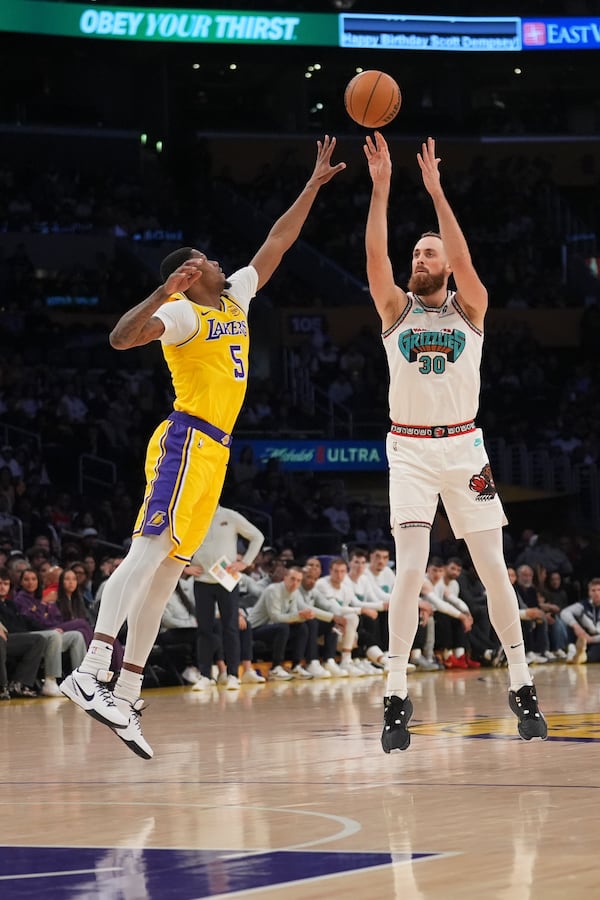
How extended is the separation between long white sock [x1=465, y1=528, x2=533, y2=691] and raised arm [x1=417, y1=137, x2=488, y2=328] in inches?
43.8

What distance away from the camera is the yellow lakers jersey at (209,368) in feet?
23.1

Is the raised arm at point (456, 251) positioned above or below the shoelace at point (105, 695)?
above

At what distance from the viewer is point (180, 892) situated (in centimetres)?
379

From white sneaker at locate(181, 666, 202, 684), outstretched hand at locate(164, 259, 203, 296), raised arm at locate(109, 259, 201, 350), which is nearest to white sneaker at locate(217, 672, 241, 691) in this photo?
white sneaker at locate(181, 666, 202, 684)

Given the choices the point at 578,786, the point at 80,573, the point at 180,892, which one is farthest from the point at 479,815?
the point at 80,573

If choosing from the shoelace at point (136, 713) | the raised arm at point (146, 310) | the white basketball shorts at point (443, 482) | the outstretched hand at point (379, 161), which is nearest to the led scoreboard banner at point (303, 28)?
the outstretched hand at point (379, 161)

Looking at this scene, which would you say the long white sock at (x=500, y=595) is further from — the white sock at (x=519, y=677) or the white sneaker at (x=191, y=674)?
the white sneaker at (x=191, y=674)

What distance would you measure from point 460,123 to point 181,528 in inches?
1207

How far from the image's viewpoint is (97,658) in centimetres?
674

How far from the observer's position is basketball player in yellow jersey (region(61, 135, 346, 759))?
6.71 m

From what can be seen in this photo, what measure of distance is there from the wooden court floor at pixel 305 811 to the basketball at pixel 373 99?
3574 mm

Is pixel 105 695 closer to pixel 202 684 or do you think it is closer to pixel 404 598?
pixel 404 598

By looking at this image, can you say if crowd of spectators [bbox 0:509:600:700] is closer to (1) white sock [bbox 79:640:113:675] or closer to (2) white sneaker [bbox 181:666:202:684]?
(2) white sneaker [bbox 181:666:202:684]

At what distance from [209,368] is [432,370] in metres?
1.13
